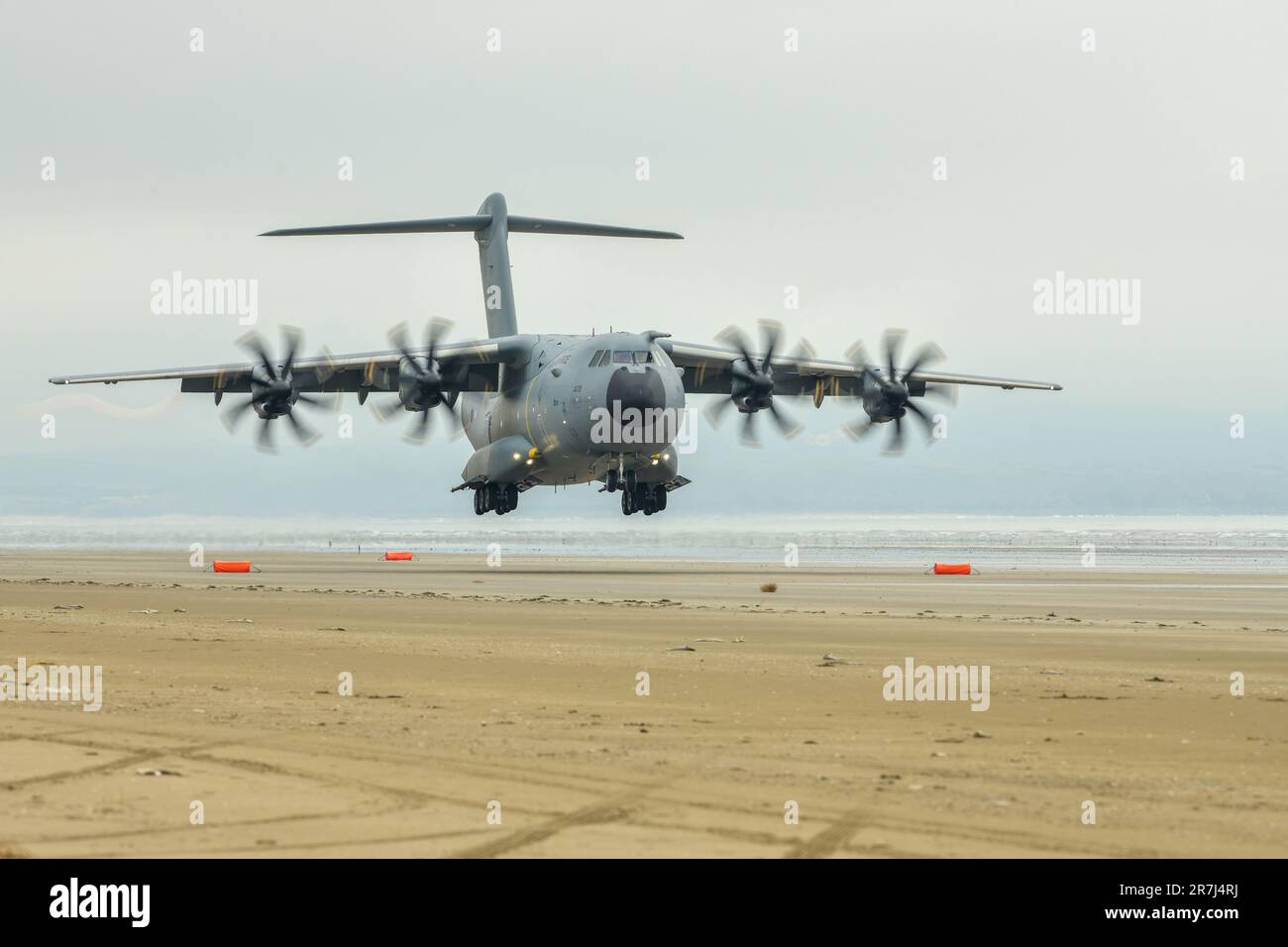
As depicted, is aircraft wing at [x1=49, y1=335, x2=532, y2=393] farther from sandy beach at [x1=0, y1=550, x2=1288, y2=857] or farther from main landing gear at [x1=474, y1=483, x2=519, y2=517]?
sandy beach at [x1=0, y1=550, x2=1288, y2=857]

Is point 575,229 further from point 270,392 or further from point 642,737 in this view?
point 642,737

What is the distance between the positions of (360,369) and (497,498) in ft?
20.3

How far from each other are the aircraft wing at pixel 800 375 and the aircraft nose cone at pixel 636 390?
200 inches

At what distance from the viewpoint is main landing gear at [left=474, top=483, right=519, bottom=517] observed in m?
47.7

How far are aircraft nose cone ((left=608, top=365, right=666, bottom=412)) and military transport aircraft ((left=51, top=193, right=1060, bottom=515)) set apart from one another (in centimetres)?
4

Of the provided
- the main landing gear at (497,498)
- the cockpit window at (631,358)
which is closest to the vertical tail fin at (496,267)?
the main landing gear at (497,498)

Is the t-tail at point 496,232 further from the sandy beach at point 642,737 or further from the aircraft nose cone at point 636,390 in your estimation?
the sandy beach at point 642,737

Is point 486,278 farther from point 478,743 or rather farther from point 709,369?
point 478,743

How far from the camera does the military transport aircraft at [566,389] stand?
134 feet

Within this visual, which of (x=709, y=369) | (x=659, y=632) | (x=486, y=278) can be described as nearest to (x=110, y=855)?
(x=659, y=632)

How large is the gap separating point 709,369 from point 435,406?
9857 millimetres

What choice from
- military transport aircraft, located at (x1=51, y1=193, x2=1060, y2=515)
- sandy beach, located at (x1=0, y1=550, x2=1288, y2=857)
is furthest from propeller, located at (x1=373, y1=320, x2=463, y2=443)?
sandy beach, located at (x1=0, y1=550, x2=1288, y2=857)

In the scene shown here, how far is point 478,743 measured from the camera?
9914mm

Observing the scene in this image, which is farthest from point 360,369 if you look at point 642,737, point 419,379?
point 642,737
